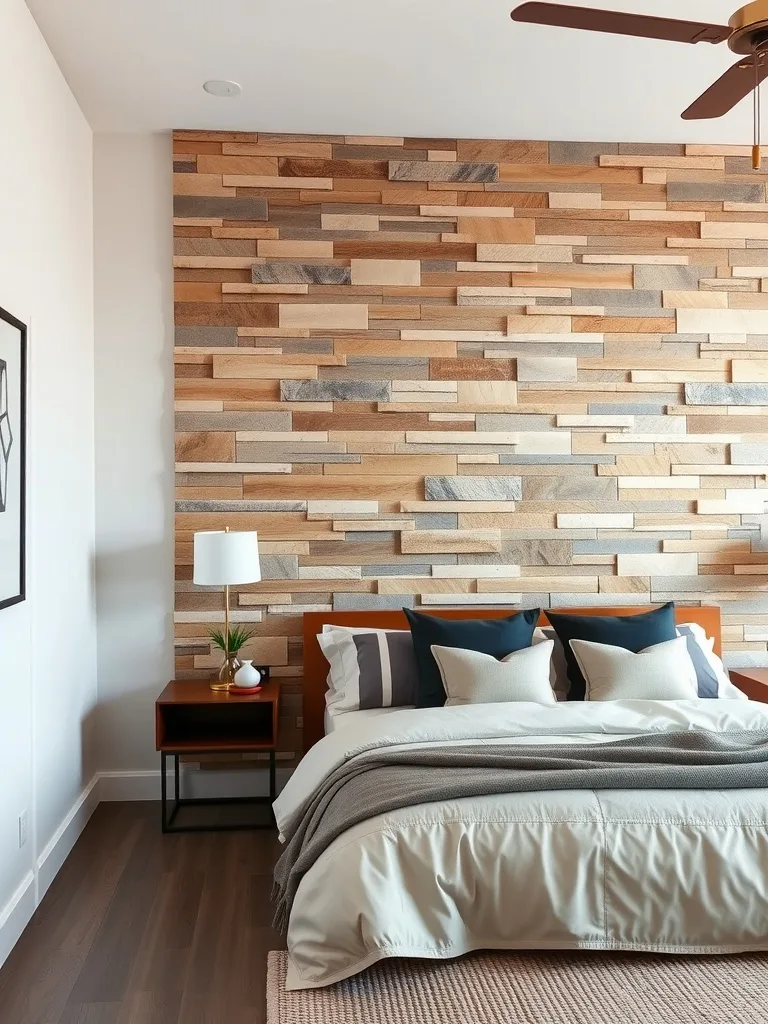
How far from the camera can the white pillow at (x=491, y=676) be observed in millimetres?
3420

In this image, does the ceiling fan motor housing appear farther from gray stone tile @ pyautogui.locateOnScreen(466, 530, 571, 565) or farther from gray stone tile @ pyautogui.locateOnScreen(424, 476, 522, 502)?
gray stone tile @ pyautogui.locateOnScreen(466, 530, 571, 565)

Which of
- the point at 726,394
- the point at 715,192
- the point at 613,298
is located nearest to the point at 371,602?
the point at 613,298

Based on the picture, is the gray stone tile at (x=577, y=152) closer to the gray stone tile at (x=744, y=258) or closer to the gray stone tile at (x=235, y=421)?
→ the gray stone tile at (x=744, y=258)

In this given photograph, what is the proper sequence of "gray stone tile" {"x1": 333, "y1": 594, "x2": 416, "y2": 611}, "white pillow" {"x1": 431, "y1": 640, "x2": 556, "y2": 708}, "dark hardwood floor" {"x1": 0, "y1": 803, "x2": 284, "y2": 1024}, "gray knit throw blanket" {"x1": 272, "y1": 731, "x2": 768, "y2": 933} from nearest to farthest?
1. "dark hardwood floor" {"x1": 0, "y1": 803, "x2": 284, "y2": 1024}
2. "gray knit throw blanket" {"x1": 272, "y1": 731, "x2": 768, "y2": 933}
3. "white pillow" {"x1": 431, "y1": 640, "x2": 556, "y2": 708}
4. "gray stone tile" {"x1": 333, "y1": 594, "x2": 416, "y2": 611}

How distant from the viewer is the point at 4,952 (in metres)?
2.64

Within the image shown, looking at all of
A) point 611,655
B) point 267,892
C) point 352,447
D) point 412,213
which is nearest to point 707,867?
point 611,655

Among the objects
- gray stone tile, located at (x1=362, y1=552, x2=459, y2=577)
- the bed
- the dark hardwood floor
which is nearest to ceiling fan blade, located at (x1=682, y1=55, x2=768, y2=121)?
the bed

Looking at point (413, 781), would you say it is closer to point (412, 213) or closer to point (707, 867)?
point (707, 867)

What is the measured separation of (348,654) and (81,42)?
2.56 meters

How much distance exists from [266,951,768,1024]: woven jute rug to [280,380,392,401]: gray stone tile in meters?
2.43

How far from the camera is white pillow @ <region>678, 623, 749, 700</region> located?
377 cm

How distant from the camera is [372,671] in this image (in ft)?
12.1

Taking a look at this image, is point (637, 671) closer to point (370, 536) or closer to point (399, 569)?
point (399, 569)

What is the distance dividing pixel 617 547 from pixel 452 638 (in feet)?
3.63
